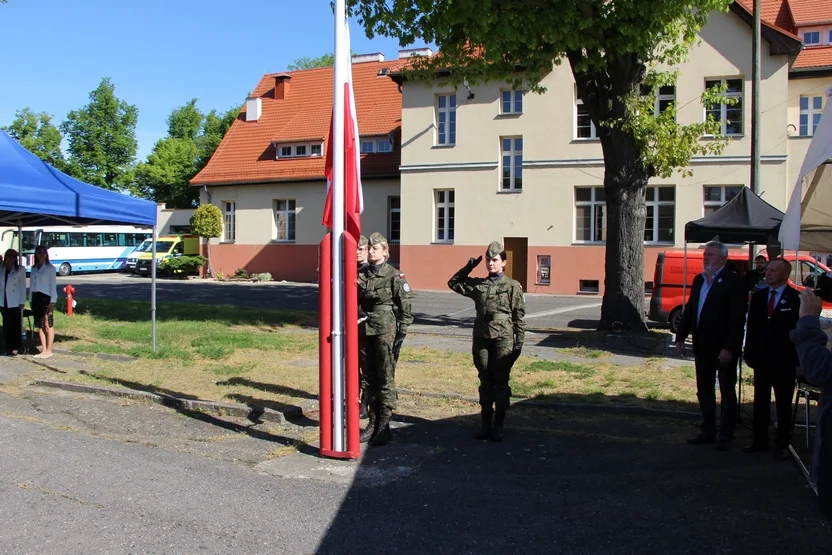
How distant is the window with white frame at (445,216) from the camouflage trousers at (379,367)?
2358 cm

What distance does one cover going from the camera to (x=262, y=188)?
120 ft

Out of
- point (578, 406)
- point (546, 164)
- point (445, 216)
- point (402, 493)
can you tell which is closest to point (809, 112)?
point (546, 164)

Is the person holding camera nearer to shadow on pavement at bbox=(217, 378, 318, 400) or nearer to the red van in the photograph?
shadow on pavement at bbox=(217, 378, 318, 400)

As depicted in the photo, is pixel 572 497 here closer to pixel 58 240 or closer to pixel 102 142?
pixel 58 240

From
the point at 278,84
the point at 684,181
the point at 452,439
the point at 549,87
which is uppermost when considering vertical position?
the point at 278,84

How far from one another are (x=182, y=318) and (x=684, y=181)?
59.5 ft

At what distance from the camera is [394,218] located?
3419 centimetres

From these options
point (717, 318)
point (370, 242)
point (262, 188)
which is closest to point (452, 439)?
point (370, 242)

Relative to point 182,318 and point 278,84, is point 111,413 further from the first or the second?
point 278,84

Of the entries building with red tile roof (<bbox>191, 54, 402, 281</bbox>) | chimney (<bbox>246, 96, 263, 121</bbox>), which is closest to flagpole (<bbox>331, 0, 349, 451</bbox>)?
building with red tile roof (<bbox>191, 54, 402, 281</bbox>)

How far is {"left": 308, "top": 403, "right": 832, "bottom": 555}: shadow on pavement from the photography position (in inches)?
183

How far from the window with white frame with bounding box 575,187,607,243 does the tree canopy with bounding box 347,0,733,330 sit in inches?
479

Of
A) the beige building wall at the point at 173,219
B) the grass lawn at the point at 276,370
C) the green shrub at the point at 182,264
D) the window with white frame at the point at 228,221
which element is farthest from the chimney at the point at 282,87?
the grass lawn at the point at 276,370

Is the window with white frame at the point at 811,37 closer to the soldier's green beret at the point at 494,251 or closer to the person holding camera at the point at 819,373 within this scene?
the soldier's green beret at the point at 494,251
